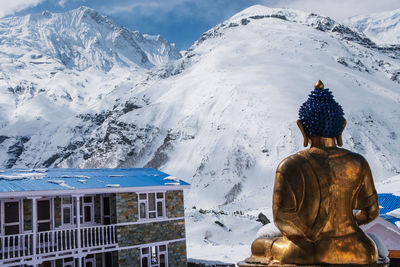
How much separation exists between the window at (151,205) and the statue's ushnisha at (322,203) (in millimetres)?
17951

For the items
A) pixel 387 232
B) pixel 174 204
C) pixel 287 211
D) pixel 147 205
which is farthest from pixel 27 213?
pixel 287 211

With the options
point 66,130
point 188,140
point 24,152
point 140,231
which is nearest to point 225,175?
point 188,140

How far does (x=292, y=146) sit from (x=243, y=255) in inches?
1724

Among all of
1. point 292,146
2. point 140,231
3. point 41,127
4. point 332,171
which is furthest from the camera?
point 41,127

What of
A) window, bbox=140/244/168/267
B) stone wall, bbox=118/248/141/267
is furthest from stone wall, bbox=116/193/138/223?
window, bbox=140/244/168/267

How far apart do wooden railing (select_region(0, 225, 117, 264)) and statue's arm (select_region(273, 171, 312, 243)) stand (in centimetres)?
1530

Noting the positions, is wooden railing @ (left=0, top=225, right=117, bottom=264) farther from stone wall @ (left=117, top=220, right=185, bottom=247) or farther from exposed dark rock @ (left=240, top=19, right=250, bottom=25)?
exposed dark rock @ (left=240, top=19, right=250, bottom=25)

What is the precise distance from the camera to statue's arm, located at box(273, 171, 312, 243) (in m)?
4.40

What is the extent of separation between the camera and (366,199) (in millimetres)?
4734

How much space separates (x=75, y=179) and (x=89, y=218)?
2109mm

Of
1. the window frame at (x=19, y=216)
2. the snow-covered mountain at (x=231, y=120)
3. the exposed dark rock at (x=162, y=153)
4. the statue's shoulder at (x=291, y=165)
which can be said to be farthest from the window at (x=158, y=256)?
the exposed dark rock at (x=162, y=153)

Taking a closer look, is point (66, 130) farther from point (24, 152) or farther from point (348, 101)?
point (348, 101)

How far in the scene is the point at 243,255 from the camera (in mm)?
26859

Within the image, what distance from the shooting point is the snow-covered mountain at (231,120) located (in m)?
63.8
